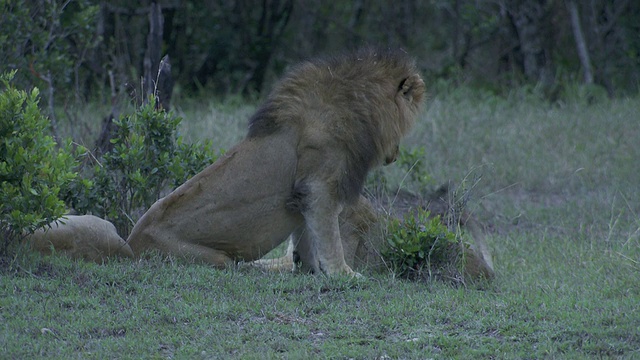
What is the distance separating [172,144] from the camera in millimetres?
6457

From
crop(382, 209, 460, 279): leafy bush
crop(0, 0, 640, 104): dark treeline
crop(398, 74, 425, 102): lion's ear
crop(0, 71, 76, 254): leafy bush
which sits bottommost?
crop(0, 0, 640, 104): dark treeline

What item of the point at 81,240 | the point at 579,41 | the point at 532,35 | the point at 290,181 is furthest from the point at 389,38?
the point at 81,240

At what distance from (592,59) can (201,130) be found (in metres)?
6.28

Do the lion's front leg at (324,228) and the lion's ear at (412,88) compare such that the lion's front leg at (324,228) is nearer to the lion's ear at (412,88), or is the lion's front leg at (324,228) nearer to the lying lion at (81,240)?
the lion's ear at (412,88)

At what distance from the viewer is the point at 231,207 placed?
5.67 meters

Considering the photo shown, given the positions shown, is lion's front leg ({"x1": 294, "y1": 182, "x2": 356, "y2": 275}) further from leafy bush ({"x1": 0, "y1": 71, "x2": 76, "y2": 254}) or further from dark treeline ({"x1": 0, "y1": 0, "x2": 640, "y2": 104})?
dark treeline ({"x1": 0, "y1": 0, "x2": 640, "y2": 104})

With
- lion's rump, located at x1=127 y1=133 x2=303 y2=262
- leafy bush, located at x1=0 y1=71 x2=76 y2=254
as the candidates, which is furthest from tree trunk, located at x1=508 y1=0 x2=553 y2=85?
leafy bush, located at x1=0 y1=71 x2=76 y2=254

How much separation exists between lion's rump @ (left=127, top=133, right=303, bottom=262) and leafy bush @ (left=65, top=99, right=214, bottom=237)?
2.03 ft

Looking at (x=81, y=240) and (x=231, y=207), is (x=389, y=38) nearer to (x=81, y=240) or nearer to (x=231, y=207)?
(x=231, y=207)

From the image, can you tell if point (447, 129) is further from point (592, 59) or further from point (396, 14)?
point (396, 14)

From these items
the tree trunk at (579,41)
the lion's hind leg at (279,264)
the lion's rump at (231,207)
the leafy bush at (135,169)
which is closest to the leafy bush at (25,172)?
the lion's rump at (231,207)

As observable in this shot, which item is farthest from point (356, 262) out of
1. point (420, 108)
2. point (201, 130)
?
point (201, 130)

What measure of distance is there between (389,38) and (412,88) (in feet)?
31.1

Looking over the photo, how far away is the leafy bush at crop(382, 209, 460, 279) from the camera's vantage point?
5.67 meters
